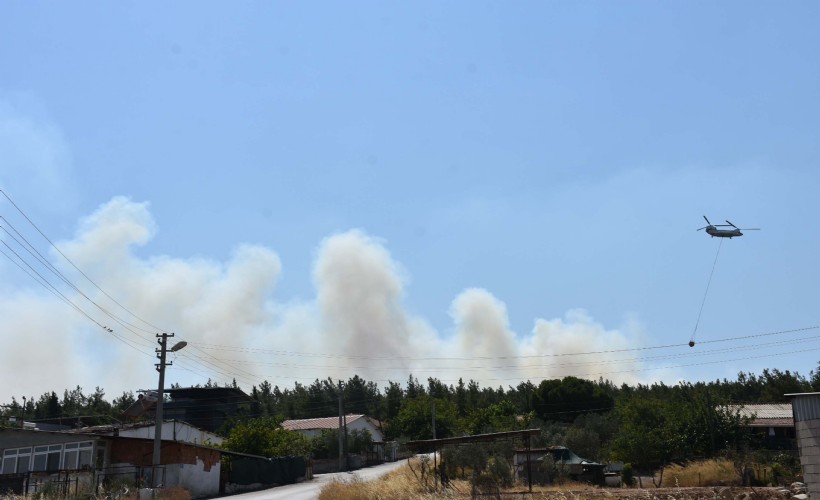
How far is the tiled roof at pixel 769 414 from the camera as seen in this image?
55263mm

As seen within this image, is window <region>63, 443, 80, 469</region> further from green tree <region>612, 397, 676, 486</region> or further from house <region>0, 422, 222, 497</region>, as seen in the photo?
green tree <region>612, 397, 676, 486</region>

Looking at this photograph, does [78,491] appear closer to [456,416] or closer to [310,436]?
[310,436]

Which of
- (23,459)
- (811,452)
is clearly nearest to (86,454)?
(23,459)

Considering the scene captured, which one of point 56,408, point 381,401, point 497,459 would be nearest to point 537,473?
point 497,459

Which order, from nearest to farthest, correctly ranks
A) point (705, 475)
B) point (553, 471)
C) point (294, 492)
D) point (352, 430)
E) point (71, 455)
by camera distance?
point (553, 471)
point (705, 475)
point (294, 492)
point (71, 455)
point (352, 430)

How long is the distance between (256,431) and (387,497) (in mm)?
31167

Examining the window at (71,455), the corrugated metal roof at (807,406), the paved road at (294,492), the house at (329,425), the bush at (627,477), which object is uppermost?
the corrugated metal roof at (807,406)

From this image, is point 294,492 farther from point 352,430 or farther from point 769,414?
point 352,430

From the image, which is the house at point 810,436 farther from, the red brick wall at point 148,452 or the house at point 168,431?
the house at point 168,431

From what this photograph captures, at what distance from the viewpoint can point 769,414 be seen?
195 feet

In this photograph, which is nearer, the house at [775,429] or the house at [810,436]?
the house at [810,436]

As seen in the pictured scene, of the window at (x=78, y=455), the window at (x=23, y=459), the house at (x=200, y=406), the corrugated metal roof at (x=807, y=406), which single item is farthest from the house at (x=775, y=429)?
the house at (x=200, y=406)

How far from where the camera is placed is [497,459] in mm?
31375

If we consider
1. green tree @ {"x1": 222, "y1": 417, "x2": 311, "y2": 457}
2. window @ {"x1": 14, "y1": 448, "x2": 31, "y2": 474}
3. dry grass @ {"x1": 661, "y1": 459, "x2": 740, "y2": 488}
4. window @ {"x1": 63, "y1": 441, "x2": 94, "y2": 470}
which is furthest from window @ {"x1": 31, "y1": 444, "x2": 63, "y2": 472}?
dry grass @ {"x1": 661, "y1": 459, "x2": 740, "y2": 488}
